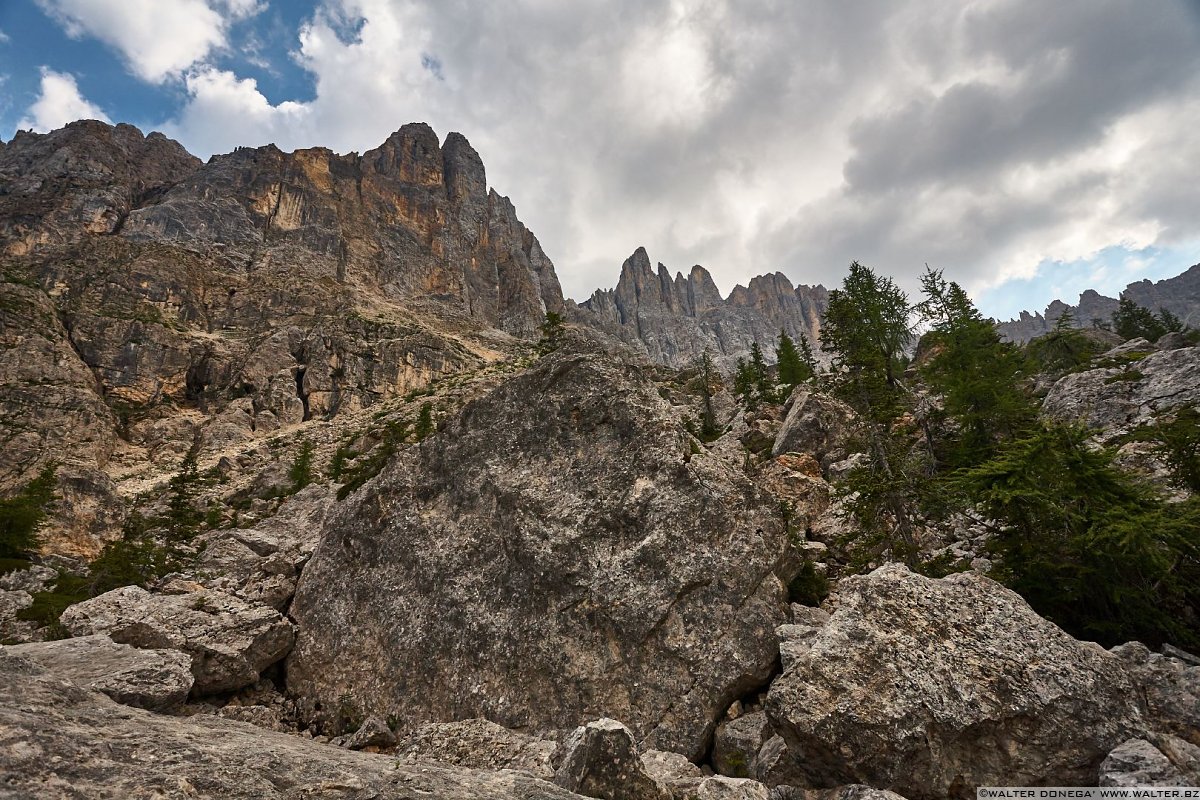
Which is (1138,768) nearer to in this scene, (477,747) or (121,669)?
(477,747)

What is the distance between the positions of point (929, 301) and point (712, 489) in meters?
29.7

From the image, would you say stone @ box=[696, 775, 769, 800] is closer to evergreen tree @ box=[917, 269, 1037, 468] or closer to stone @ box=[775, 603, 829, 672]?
stone @ box=[775, 603, 829, 672]

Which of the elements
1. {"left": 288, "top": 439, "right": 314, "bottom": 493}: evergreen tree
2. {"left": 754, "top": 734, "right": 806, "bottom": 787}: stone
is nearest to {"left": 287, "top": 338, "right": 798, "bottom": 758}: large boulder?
{"left": 754, "top": 734, "right": 806, "bottom": 787}: stone

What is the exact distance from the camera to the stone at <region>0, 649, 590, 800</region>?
520 centimetres

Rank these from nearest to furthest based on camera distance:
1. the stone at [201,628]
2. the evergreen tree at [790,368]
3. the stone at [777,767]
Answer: the stone at [777,767] < the stone at [201,628] < the evergreen tree at [790,368]

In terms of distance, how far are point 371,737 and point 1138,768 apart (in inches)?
563

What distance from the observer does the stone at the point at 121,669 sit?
9.30 metres

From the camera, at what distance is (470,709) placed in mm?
12820

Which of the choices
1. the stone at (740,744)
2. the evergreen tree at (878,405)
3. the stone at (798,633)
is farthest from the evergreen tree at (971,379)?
the stone at (740,744)

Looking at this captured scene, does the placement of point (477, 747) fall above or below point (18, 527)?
below

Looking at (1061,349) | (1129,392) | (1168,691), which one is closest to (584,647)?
(1168,691)

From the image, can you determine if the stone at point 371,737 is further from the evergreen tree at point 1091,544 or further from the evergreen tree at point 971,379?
the evergreen tree at point 971,379

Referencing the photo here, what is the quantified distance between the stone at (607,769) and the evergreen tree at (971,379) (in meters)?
21.6

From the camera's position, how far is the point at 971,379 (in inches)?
1001
